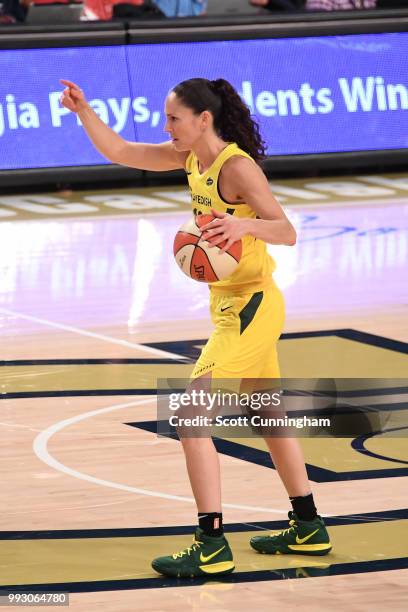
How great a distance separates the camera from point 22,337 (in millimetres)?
9977

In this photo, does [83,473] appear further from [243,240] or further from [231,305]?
[243,240]

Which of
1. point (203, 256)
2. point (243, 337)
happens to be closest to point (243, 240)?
point (203, 256)

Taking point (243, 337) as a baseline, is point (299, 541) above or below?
below

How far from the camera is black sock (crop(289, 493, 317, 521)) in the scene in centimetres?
582

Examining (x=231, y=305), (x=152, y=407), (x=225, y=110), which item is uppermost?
(x=225, y=110)

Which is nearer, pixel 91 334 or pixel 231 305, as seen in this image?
pixel 231 305

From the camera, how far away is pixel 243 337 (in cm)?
572

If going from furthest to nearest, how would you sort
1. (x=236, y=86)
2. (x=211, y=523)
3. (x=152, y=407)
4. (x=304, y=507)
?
(x=236, y=86), (x=152, y=407), (x=304, y=507), (x=211, y=523)

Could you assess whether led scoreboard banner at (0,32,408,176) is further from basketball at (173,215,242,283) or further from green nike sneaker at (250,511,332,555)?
green nike sneaker at (250,511,332,555)

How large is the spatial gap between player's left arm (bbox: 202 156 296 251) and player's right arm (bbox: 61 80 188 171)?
1.63ft

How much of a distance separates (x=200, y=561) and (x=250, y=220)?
4.02ft

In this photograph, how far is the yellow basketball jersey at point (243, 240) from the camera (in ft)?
18.7

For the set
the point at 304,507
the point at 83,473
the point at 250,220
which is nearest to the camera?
the point at 250,220

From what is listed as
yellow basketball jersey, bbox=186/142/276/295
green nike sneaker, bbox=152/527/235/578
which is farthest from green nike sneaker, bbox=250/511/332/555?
yellow basketball jersey, bbox=186/142/276/295
